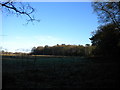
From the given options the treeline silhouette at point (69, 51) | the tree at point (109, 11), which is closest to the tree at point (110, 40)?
the tree at point (109, 11)

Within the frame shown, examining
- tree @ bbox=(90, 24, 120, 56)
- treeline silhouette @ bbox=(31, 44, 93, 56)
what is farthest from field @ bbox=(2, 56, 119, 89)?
treeline silhouette @ bbox=(31, 44, 93, 56)

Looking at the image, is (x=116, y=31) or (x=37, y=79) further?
(x=116, y=31)

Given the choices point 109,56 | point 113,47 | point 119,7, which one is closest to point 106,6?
point 119,7

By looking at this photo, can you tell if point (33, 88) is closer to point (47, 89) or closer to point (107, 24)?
point (47, 89)

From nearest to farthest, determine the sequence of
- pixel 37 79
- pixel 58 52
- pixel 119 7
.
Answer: pixel 37 79, pixel 119 7, pixel 58 52

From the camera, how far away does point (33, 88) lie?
615cm

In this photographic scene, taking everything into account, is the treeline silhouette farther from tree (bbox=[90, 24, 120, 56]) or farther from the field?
the field

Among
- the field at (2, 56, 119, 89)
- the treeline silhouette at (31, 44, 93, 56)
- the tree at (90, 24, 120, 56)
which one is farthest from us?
the treeline silhouette at (31, 44, 93, 56)

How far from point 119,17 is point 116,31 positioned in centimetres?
137

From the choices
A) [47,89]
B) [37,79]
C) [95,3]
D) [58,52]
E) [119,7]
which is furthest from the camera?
[58,52]

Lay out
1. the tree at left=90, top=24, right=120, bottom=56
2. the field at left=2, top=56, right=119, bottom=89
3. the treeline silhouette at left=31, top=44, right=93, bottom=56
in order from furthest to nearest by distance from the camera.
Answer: the treeline silhouette at left=31, top=44, right=93, bottom=56 < the tree at left=90, top=24, right=120, bottom=56 < the field at left=2, top=56, right=119, bottom=89

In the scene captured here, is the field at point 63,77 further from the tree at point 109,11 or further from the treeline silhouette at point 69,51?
the treeline silhouette at point 69,51

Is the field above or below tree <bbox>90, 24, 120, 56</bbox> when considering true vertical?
below

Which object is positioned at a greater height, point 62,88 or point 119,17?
point 119,17
